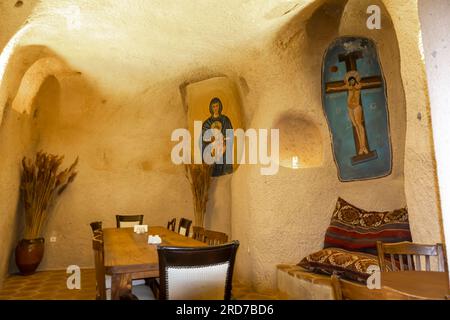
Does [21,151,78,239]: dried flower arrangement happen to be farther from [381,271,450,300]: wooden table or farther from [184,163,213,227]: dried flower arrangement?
[381,271,450,300]: wooden table

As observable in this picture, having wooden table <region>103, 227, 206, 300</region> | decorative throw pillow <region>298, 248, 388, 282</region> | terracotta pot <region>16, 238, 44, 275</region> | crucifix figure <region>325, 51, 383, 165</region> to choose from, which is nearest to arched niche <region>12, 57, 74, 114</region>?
terracotta pot <region>16, 238, 44, 275</region>

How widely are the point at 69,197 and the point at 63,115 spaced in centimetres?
137

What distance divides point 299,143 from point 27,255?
160 inches

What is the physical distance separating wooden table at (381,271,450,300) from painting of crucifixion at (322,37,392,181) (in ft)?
7.04

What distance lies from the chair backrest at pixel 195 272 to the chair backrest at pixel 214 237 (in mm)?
801

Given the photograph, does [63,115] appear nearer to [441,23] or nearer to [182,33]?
[182,33]

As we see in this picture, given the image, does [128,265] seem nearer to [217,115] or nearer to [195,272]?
[195,272]

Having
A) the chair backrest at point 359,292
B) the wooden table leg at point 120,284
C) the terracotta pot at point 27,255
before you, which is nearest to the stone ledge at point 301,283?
the wooden table leg at point 120,284

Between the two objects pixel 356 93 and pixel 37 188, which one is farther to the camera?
pixel 37 188

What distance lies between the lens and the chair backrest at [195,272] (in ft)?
4.68

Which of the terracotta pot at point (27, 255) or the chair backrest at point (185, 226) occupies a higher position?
the chair backrest at point (185, 226)

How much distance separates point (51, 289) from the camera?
12.0ft

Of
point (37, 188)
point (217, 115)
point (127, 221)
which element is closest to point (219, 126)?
point (217, 115)

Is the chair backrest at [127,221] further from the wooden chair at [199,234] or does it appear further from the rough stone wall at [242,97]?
the wooden chair at [199,234]
